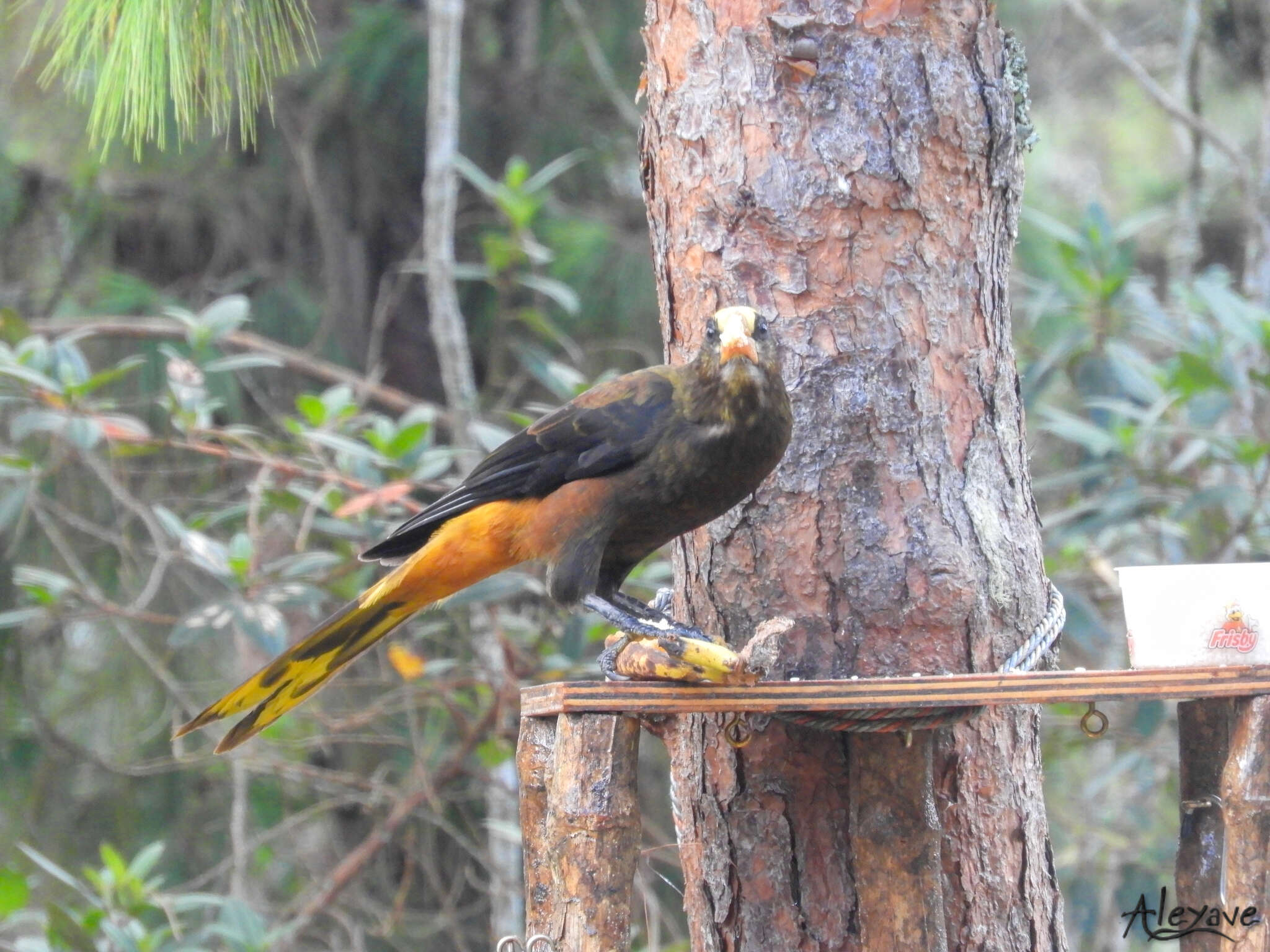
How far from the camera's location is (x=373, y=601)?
2.67 metres

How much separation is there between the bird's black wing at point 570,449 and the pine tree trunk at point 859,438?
0.78 ft

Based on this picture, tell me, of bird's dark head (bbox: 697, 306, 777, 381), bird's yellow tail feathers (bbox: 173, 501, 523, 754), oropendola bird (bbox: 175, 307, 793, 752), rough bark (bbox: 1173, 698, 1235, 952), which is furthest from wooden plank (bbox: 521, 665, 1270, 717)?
bird's yellow tail feathers (bbox: 173, 501, 523, 754)

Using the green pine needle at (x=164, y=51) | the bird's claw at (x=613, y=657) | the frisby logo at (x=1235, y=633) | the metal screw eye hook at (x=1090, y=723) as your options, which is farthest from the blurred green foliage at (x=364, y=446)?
the frisby logo at (x=1235, y=633)

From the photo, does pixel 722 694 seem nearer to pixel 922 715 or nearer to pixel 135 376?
pixel 922 715

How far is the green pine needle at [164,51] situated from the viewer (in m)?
2.38

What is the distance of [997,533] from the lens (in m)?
2.45

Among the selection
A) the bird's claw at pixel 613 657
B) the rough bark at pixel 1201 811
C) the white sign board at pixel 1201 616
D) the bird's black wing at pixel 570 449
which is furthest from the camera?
the bird's black wing at pixel 570 449

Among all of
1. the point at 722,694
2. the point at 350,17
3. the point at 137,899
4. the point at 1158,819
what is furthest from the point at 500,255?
the point at 1158,819

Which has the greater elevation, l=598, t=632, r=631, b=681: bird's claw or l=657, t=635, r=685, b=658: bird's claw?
l=657, t=635, r=685, b=658: bird's claw

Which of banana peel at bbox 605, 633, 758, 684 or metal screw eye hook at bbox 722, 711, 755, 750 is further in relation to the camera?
metal screw eye hook at bbox 722, 711, 755, 750

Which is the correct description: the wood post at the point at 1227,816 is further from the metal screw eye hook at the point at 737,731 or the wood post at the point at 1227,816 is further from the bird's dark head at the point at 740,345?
the bird's dark head at the point at 740,345

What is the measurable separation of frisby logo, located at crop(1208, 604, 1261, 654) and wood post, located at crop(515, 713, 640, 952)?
94cm

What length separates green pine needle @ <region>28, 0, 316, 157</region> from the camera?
7.81ft

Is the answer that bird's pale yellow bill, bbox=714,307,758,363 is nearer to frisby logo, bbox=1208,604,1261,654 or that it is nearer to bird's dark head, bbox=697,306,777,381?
bird's dark head, bbox=697,306,777,381
